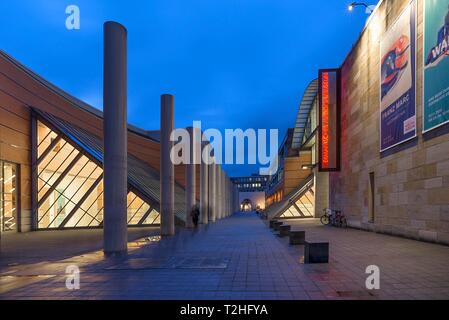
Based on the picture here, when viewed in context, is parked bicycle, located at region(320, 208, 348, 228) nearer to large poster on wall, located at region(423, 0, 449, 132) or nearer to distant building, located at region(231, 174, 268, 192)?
large poster on wall, located at region(423, 0, 449, 132)

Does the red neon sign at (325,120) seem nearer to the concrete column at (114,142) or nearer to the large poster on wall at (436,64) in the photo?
the large poster on wall at (436,64)

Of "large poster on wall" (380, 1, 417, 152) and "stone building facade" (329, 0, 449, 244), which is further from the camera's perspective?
"large poster on wall" (380, 1, 417, 152)

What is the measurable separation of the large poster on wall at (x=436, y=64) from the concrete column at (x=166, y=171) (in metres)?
13.4

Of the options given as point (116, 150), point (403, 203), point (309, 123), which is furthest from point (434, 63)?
point (309, 123)

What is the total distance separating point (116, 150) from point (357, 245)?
32.7 ft

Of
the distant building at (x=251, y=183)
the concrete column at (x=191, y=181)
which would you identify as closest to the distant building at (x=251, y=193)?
the distant building at (x=251, y=183)

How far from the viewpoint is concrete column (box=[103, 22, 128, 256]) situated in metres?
13.5

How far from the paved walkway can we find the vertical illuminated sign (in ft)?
50.2

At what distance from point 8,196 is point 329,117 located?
2350 centimetres

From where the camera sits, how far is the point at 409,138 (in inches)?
626
